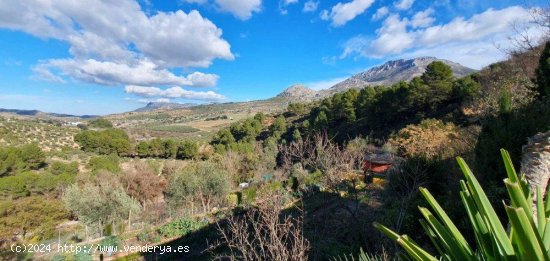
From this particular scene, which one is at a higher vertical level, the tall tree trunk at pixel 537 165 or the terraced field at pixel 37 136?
the tall tree trunk at pixel 537 165

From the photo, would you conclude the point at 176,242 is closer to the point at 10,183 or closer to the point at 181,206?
the point at 181,206

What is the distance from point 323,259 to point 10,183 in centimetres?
3573

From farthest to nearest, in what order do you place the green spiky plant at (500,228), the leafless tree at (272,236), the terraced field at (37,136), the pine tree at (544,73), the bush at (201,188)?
the terraced field at (37,136) < the bush at (201,188) < the pine tree at (544,73) < the leafless tree at (272,236) < the green spiky plant at (500,228)

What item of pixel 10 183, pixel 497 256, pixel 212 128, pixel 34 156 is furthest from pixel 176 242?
pixel 212 128

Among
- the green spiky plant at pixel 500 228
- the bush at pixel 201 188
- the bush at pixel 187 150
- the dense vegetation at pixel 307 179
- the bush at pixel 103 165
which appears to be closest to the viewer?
the green spiky plant at pixel 500 228

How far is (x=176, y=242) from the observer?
15242 mm

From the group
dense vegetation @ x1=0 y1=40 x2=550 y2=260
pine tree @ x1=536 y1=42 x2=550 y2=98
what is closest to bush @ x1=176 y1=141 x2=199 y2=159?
dense vegetation @ x1=0 y1=40 x2=550 y2=260

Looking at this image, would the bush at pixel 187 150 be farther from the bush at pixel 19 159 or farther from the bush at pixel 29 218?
the bush at pixel 29 218

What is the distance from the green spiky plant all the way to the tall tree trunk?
329mm

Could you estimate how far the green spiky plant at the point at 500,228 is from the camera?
93 cm

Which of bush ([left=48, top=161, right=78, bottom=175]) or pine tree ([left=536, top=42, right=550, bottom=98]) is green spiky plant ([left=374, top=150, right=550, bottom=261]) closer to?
pine tree ([left=536, top=42, right=550, bottom=98])

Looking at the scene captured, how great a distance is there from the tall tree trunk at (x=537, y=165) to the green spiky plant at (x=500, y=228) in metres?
0.33

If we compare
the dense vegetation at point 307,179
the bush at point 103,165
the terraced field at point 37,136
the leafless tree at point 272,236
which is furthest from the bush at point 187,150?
the leafless tree at point 272,236

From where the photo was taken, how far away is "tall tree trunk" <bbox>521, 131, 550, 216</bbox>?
1.55m
